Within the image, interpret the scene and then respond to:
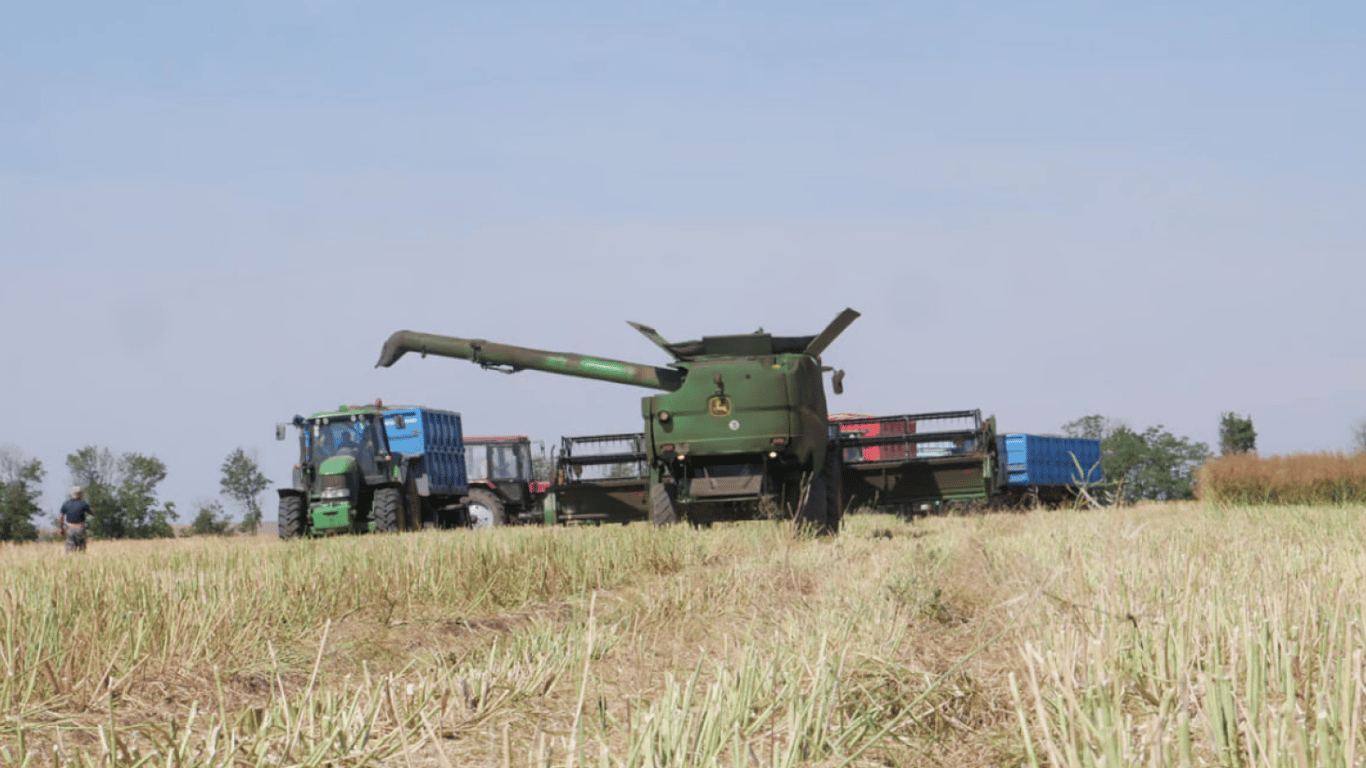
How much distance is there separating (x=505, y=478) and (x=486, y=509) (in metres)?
1.67

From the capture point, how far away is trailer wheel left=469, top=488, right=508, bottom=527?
2612cm

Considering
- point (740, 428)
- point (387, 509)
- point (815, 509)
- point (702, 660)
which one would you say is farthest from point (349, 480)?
point (702, 660)

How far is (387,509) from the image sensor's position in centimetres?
1912

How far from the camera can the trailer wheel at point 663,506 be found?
14.6 metres

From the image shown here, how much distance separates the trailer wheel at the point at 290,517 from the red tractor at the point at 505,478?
A: 7.35 metres

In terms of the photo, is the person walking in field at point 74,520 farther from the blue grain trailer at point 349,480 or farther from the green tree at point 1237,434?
the green tree at point 1237,434

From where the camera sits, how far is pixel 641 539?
11.8m

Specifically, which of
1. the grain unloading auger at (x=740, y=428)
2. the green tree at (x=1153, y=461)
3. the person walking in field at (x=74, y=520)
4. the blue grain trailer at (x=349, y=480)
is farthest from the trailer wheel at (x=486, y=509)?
the green tree at (x=1153, y=461)

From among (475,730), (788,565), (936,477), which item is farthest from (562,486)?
(475,730)

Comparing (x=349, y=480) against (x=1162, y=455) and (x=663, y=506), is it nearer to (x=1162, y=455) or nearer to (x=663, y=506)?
(x=663, y=506)

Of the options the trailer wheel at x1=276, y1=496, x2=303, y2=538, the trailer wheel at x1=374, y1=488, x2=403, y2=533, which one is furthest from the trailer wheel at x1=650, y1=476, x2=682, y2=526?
the trailer wheel at x1=276, y1=496, x2=303, y2=538

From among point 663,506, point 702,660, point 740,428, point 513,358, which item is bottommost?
point 702,660

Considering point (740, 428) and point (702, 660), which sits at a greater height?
point (740, 428)

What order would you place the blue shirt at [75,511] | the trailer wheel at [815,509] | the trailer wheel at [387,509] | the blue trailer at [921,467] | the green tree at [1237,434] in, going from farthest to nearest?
the green tree at [1237,434] < the trailer wheel at [387,509] < the blue shirt at [75,511] < the blue trailer at [921,467] < the trailer wheel at [815,509]
